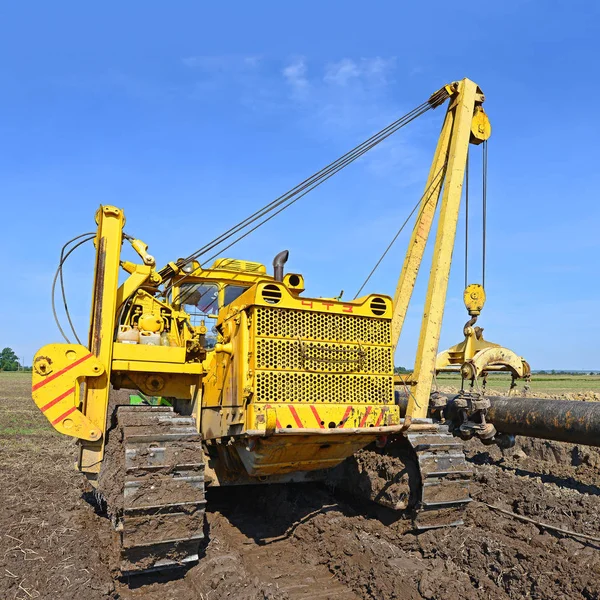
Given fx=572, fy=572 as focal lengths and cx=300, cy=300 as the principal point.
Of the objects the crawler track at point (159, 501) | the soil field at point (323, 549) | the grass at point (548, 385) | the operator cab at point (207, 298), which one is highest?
the operator cab at point (207, 298)

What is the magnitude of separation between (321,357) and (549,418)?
3.87m

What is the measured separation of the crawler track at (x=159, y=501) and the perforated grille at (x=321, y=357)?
3.75 feet

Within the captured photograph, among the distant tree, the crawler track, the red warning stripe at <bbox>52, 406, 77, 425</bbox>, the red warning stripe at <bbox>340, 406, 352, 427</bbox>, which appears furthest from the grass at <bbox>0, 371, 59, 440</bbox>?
the distant tree

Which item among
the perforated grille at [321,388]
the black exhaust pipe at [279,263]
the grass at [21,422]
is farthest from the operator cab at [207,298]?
the grass at [21,422]

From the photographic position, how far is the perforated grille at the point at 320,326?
5.10 m

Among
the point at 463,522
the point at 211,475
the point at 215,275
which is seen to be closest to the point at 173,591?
the point at 211,475

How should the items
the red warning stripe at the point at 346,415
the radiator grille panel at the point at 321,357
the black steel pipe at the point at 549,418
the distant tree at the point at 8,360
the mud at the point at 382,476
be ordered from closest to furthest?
the radiator grille panel at the point at 321,357 < the red warning stripe at the point at 346,415 < the mud at the point at 382,476 < the black steel pipe at the point at 549,418 < the distant tree at the point at 8,360

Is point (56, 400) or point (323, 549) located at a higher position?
point (56, 400)

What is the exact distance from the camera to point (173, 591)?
481cm

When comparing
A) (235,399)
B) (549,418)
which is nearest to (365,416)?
(235,399)

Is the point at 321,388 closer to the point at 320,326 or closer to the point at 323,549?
the point at 320,326

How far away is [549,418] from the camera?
7434mm

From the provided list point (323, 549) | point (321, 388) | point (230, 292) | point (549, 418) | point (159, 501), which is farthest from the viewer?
point (230, 292)

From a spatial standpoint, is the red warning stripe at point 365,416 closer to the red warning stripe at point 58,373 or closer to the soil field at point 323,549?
the soil field at point 323,549
